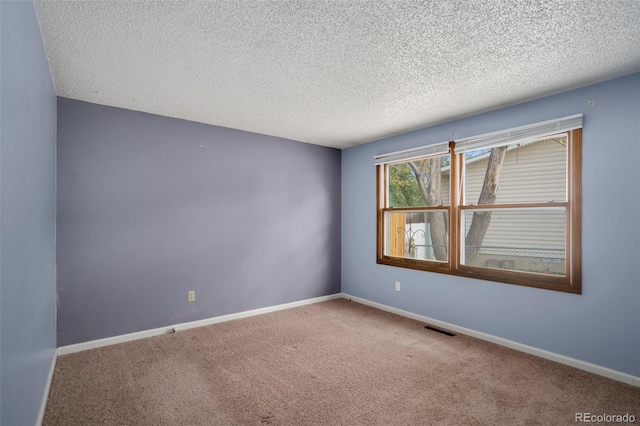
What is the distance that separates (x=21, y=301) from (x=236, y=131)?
3.06m

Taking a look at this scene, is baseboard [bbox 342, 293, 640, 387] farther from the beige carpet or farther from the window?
the window

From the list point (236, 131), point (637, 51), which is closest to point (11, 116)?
point (236, 131)

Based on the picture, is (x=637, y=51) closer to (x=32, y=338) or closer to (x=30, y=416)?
(x=32, y=338)

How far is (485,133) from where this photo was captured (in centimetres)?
338

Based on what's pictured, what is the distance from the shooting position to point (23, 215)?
1.49 meters

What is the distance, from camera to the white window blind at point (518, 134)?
2.78 meters

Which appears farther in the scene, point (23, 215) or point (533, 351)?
point (533, 351)

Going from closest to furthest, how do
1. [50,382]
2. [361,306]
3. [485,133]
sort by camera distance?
[50,382]
[485,133]
[361,306]

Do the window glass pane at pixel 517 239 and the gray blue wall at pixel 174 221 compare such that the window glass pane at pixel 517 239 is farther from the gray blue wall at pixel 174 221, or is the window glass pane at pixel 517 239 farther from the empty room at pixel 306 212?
the gray blue wall at pixel 174 221

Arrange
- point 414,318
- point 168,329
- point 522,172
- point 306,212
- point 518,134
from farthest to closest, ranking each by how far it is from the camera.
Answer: point 306,212
point 414,318
point 168,329
point 522,172
point 518,134

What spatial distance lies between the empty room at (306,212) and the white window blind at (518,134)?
0.02 meters

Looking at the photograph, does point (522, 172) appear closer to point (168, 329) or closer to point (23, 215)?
point (23, 215)

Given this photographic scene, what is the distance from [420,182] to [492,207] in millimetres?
1093

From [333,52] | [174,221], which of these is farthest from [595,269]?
[174,221]
